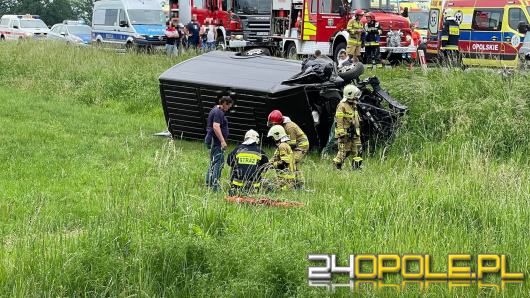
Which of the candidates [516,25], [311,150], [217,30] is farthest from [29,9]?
[311,150]

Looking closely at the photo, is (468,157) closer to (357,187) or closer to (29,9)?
(357,187)

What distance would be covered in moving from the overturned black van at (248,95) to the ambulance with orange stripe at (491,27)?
8569mm

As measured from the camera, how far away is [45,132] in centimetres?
1494

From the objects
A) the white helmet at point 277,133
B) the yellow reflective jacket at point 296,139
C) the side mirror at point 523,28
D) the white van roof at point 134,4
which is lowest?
the yellow reflective jacket at point 296,139

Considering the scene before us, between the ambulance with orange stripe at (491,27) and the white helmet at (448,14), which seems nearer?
the ambulance with orange stripe at (491,27)

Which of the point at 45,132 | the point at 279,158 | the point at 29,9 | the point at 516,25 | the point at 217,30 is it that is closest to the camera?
the point at 279,158

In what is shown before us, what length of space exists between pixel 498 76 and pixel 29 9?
6351 cm

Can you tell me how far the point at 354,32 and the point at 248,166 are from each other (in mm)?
10546

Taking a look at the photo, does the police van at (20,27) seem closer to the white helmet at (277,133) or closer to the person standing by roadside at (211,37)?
the person standing by roadside at (211,37)

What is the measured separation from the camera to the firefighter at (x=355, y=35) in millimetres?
19328

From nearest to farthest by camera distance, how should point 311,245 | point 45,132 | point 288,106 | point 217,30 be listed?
point 311,245, point 288,106, point 45,132, point 217,30

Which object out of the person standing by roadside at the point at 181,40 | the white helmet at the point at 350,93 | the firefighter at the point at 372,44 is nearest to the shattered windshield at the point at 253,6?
Result: the person standing by roadside at the point at 181,40

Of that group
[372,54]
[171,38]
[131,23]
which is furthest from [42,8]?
[372,54]

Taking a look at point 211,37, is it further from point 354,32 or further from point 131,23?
point 354,32
